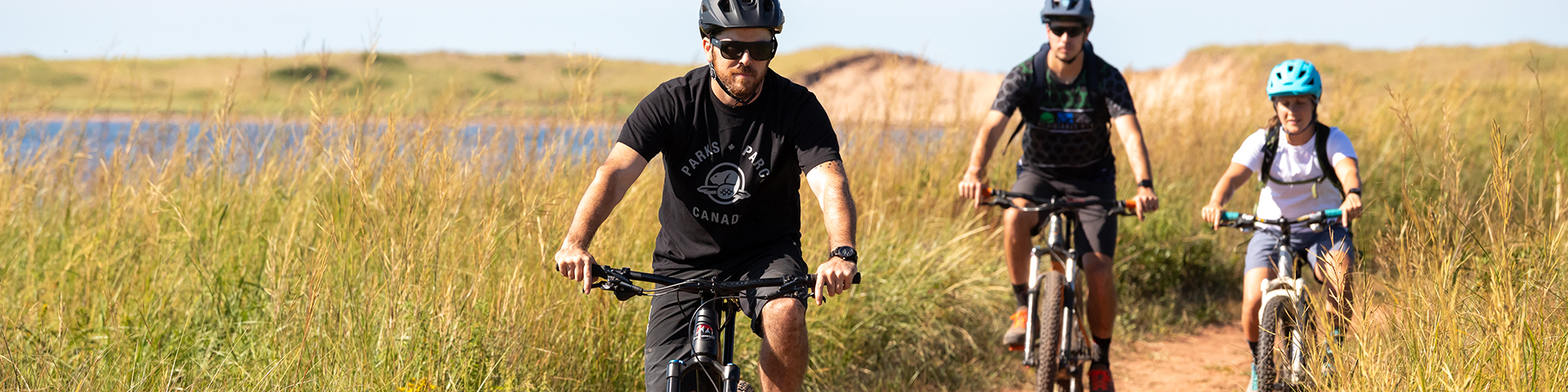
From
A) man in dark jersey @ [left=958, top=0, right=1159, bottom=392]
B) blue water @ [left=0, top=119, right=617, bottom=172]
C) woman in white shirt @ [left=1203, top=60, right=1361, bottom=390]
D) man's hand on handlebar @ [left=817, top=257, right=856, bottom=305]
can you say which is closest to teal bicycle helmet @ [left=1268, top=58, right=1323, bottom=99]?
woman in white shirt @ [left=1203, top=60, right=1361, bottom=390]

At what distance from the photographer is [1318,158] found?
450cm

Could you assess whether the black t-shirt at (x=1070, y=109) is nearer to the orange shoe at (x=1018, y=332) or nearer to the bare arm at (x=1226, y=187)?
the bare arm at (x=1226, y=187)

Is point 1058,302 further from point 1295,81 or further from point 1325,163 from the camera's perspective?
point 1295,81

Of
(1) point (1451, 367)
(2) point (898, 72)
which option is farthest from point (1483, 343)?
(2) point (898, 72)

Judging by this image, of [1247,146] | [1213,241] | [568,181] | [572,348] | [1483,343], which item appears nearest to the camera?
[1483,343]

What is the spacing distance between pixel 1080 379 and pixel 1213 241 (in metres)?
3.75

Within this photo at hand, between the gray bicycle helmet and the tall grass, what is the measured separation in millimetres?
1305

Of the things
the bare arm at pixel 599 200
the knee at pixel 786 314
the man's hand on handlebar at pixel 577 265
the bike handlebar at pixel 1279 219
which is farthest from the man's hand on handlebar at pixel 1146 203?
the man's hand on handlebar at pixel 577 265

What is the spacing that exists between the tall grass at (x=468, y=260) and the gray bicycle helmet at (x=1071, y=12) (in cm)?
131

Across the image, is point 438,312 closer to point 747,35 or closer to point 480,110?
point 747,35

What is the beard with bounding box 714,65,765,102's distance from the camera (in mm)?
3072

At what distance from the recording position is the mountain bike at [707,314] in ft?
8.71

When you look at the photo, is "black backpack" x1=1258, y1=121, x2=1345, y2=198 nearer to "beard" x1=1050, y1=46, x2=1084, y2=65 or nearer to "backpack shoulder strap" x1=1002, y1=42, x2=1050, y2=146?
"beard" x1=1050, y1=46, x2=1084, y2=65

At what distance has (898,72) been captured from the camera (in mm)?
7543
